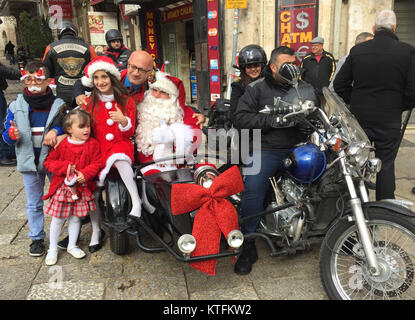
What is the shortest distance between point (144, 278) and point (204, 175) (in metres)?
0.95

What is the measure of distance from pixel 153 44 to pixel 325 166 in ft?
35.4

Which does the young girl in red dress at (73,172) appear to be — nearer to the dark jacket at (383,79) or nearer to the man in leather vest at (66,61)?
the man in leather vest at (66,61)

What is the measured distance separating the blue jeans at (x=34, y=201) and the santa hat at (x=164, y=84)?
1293 mm

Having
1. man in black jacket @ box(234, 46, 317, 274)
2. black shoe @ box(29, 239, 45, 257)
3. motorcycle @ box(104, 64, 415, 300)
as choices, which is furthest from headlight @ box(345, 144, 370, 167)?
black shoe @ box(29, 239, 45, 257)

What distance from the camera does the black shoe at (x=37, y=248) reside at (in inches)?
127

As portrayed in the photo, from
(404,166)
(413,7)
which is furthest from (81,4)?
(404,166)

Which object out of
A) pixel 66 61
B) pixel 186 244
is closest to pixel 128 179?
pixel 186 244

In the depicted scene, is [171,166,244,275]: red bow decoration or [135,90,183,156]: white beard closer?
[171,166,244,275]: red bow decoration

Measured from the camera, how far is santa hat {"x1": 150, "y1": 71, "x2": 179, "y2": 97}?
321cm

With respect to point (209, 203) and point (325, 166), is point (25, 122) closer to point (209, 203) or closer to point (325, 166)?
point (209, 203)

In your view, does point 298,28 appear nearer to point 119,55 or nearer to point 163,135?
point 119,55

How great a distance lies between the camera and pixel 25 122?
3061mm

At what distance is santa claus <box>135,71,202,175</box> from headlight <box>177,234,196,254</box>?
0.90 metres

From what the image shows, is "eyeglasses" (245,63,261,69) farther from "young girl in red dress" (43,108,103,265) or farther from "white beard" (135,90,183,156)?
"young girl in red dress" (43,108,103,265)
